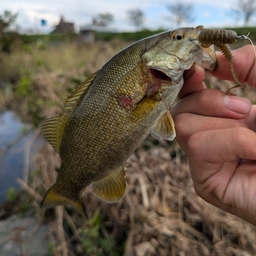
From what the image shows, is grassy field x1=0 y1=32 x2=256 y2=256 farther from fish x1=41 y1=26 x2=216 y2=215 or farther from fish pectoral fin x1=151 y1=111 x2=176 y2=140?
Answer: fish pectoral fin x1=151 y1=111 x2=176 y2=140

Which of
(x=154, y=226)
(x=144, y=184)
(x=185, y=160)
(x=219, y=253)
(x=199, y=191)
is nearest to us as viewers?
(x=199, y=191)

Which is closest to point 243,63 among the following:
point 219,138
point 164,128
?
point 219,138

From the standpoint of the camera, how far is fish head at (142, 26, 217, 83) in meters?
1.66

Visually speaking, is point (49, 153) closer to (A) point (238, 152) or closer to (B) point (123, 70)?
(B) point (123, 70)

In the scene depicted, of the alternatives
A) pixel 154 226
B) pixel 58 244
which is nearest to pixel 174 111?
pixel 154 226

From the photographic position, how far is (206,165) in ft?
5.92

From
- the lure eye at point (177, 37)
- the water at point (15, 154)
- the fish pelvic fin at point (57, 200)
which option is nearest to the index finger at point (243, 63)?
the lure eye at point (177, 37)

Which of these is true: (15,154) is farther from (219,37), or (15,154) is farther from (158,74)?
(219,37)

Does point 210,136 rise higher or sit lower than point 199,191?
higher

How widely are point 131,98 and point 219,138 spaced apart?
0.56 m

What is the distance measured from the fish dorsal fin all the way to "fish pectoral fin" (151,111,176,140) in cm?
50

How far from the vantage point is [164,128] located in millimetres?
1739

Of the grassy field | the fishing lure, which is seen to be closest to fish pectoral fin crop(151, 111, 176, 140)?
the fishing lure

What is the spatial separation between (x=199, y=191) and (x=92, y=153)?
0.83 m
